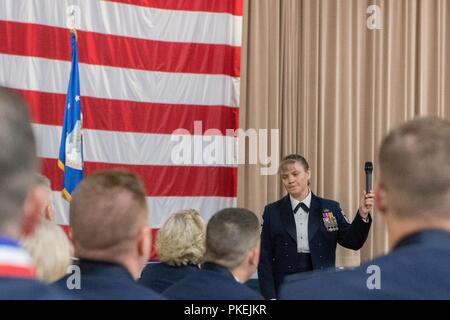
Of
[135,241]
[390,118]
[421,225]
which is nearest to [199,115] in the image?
[390,118]

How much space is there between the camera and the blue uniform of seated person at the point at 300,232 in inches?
164

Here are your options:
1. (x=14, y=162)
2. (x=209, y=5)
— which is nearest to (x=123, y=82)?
(x=209, y=5)

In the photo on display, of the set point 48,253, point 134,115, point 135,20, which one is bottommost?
point 48,253

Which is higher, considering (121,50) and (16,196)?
(121,50)

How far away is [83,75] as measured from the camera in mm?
4824

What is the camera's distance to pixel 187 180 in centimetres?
523

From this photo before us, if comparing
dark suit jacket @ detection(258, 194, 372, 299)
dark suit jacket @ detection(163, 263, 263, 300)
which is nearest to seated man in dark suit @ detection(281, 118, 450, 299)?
dark suit jacket @ detection(163, 263, 263, 300)

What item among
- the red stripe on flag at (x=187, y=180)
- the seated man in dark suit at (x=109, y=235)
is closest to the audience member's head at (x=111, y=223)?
the seated man in dark suit at (x=109, y=235)

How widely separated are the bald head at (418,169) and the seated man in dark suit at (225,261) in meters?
0.83

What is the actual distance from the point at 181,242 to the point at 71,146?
71.3 inches

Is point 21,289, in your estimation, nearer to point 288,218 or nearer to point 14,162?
point 14,162

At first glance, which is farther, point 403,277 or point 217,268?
point 217,268

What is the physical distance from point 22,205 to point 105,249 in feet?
2.00
